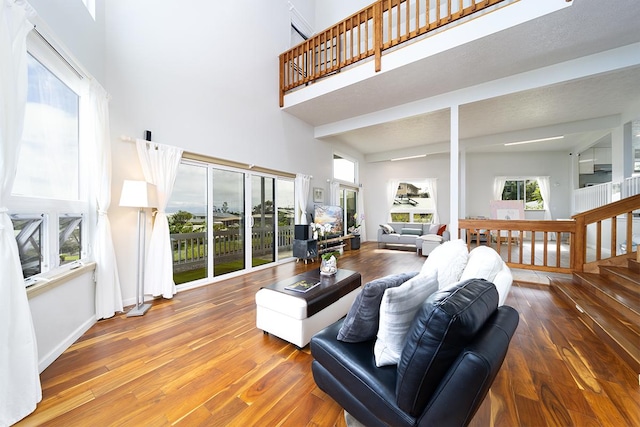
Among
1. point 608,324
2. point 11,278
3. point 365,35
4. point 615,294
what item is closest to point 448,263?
point 608,324

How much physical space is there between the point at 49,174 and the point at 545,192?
1111 centimetres

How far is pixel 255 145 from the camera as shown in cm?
443

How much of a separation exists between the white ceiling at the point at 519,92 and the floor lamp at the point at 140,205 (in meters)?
3.28

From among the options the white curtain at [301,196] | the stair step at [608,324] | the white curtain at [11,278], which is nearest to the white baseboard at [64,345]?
the white curtain at [11,278]

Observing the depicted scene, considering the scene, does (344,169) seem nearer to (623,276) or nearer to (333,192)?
(333,192)

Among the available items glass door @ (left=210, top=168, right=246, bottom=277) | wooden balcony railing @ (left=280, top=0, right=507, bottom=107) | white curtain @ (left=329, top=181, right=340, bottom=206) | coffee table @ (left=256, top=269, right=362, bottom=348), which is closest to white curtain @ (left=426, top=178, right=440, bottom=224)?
white curtain @ (left=329, top=181, right=340, bottom=206)

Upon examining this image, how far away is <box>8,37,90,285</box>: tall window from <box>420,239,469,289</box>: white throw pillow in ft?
9.81

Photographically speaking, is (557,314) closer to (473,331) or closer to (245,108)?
(473,331)

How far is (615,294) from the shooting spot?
2.43 m

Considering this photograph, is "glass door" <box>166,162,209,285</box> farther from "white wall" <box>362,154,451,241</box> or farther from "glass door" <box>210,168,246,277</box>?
"white wall" <box>362,154,451,241</box>

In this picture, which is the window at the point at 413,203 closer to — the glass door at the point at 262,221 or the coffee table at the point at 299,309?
the glass door at the point at 262,221

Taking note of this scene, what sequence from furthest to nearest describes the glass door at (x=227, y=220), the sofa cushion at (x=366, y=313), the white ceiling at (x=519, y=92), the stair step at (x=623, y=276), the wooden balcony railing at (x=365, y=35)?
the glass door at (x=227, y=220), the wooden balcony railing at (x=365, y=35), the white ceiling at (x=519, y=92), the stair step at (x=623, y=276), the sofa cushion at (x=366, y=313)

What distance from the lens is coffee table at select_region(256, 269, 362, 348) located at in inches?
76.5

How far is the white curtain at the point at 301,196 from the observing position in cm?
545
